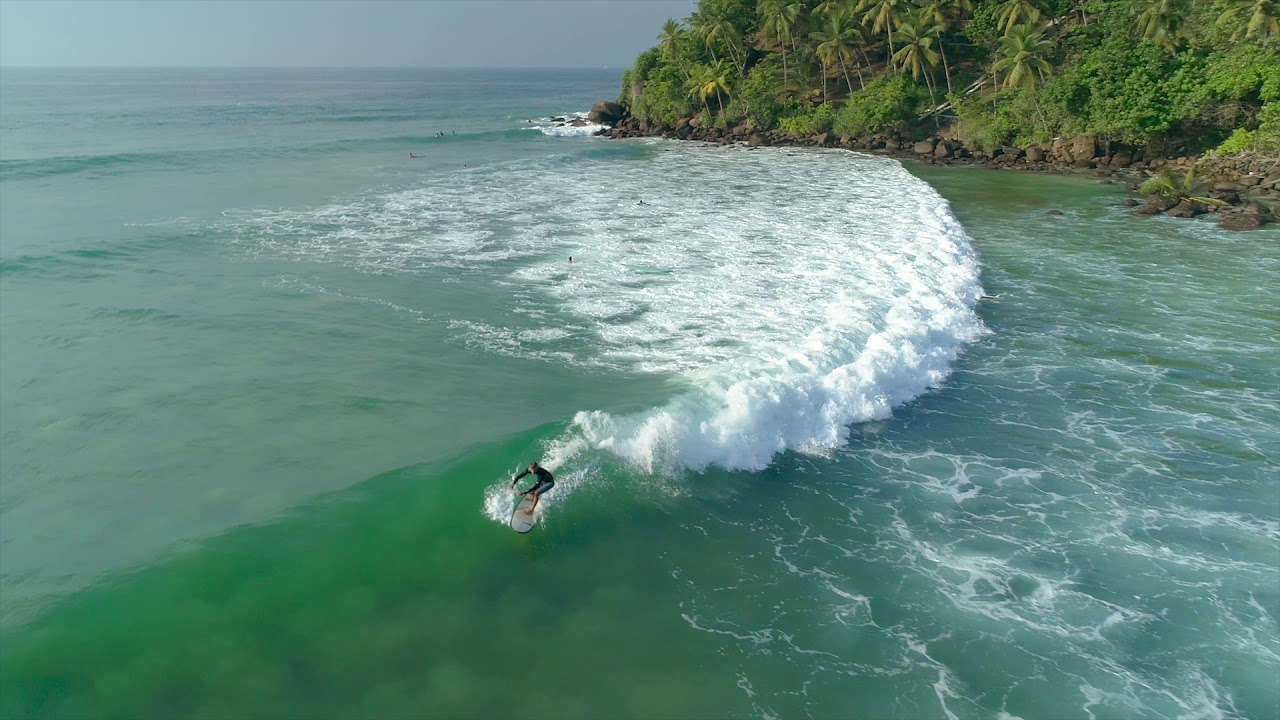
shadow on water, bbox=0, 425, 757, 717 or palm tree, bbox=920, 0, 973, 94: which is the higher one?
palm tree, bbox=920, 0, 973, 94

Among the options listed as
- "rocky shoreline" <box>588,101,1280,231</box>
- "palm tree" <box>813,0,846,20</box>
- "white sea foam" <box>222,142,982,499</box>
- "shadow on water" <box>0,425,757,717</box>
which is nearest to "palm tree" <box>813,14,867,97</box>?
"palm tree" <box>813,0,846,20</box>

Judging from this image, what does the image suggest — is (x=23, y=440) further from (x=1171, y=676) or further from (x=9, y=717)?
(x=1171, y=676)

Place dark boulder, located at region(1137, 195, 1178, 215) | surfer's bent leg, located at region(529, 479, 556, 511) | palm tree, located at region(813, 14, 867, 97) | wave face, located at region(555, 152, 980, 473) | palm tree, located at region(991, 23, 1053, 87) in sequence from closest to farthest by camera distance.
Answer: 1. surfer's bent leg, located at region(529, 479, 556, 511)
2. wave face, located at region(555, 152, 980, 473)
3. dark boulder, located at region(1137, 195, 1178, 215)
4. palm tree, located at region(991, 23, 1053, 87)
5. palm tree, located at region(813, 14, 867, 97)

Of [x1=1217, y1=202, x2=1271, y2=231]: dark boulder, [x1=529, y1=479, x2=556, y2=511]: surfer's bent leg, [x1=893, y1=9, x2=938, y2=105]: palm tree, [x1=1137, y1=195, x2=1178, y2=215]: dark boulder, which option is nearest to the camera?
[x1=529, y1=479, x2=556, y2=511]: surfer's bent leg

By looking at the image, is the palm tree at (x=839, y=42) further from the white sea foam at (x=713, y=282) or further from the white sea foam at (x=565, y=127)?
the white sea foam at (x=565, y=127)

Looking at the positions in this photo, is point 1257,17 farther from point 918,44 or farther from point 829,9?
point 829,9

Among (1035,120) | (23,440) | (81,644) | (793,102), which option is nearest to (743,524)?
(81,644)

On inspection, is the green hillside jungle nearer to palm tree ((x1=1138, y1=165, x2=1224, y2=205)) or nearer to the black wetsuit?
palm tree ((x1=1138, y1=165, x2=1224, y2=205))

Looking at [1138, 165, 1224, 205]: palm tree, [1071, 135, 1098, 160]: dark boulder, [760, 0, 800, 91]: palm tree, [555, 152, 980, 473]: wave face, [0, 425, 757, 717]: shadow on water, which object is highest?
[760, 0, 800, 91]: palm tree
